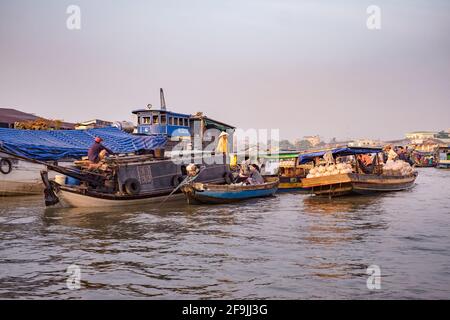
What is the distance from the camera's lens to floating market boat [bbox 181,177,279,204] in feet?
62.6

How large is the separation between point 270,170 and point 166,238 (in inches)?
798

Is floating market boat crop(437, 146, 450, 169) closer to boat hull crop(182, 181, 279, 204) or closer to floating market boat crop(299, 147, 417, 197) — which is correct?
floating market boat crop(299, 147, 417, 197)

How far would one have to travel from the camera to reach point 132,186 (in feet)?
62.5

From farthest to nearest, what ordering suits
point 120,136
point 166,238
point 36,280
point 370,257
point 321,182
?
point 120,136, point 321,182, point 166,238, point 370,257, point 36,280

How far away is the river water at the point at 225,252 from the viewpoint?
7.99m

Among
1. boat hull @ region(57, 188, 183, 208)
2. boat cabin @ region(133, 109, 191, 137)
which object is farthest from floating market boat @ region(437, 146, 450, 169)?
boat hull @ region(57, 188, 183, 208)

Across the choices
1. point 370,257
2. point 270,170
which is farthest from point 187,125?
point 370,257

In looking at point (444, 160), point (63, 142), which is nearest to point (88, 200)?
point (63, 142)

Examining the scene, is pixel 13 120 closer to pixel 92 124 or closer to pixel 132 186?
pixel 92 124

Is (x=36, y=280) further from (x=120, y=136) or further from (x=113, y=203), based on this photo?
(x=120, y=136)

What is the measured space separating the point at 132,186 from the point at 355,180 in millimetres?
10485

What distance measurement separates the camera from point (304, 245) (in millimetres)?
11391

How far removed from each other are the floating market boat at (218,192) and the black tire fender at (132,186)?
6.23 ft

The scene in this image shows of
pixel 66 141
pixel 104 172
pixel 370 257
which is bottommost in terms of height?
pixel 370 257
